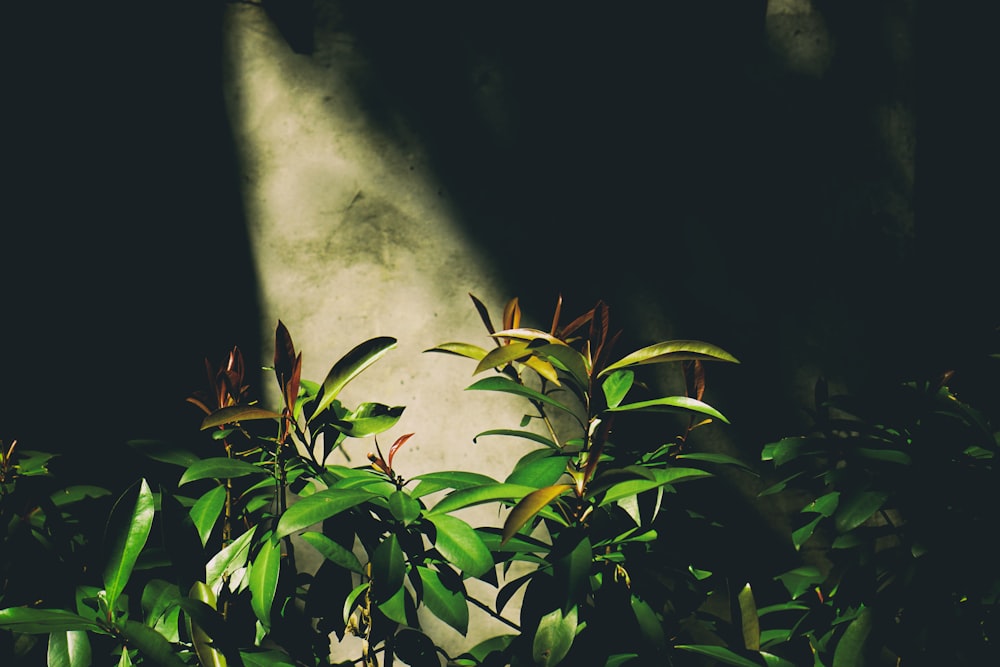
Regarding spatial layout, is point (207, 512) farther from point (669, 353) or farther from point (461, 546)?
point (669, 353)

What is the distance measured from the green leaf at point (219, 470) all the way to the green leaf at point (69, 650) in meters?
0.22

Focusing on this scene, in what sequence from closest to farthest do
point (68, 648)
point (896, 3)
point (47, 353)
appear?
point (68, 648) < point (896, 3) < point (47, 353)

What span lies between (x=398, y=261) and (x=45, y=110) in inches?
33.3

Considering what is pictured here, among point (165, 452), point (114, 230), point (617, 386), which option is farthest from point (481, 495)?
point (114, 230)

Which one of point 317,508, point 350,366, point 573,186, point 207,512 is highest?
point 573,186

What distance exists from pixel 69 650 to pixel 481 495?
1.83 ft

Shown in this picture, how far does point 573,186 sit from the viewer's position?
5.00 feet

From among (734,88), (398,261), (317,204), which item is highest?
(734,88)

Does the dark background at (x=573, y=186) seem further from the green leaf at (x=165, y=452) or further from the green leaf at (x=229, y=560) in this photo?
the green leaf at (x=229, y=560)

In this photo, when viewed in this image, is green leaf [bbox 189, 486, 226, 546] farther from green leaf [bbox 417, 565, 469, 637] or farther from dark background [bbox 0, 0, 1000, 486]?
dark background [bbox 0, 0, 1000, 486]

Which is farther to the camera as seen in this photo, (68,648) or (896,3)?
(896,3)

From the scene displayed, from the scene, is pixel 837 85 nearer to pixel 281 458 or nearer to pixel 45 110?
pixel 281 458

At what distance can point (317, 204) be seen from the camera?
1570 mm

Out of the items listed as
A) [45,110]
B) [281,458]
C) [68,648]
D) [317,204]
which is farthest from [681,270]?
[45,110]
